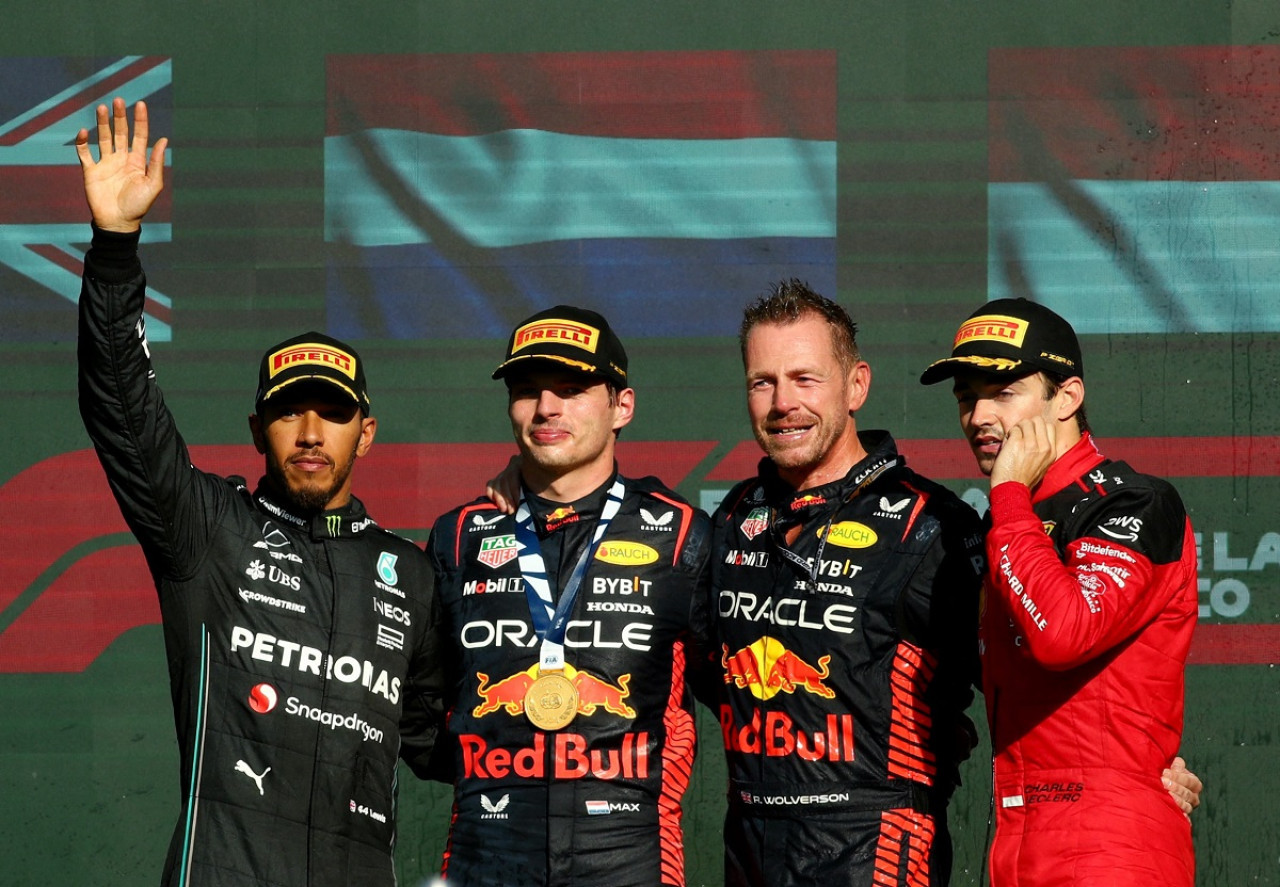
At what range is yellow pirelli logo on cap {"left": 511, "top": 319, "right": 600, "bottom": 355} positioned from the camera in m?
3.29

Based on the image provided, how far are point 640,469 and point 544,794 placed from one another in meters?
1.83

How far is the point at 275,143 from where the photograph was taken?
15.7 ft

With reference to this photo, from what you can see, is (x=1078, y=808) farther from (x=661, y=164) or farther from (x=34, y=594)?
(x=34, y=594)

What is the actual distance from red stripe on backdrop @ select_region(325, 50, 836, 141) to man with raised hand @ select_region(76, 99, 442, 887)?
165 centimetres

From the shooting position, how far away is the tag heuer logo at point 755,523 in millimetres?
3215

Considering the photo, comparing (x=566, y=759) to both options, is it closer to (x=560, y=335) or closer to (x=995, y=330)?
(x=560, y=335)

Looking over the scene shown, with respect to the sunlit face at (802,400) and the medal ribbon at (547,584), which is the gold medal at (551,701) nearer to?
the medal ribbon at (547,584)

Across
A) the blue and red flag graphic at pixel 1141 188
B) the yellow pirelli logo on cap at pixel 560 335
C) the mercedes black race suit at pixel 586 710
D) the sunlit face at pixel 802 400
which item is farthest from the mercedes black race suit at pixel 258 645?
the blue and red flag graphic at pixel 1141 188

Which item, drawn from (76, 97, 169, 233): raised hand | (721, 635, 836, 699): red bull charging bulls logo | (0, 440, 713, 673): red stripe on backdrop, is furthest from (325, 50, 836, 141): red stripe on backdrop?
(721, 635, 836, 699): red bull charging bulls logo

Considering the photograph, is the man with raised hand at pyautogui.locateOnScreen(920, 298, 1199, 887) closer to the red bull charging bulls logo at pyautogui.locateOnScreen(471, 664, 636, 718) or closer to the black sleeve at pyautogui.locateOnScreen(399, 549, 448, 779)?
the red bull charging bulls logo at pyautogui.locateOnScreen(471, 664, 636, 718)

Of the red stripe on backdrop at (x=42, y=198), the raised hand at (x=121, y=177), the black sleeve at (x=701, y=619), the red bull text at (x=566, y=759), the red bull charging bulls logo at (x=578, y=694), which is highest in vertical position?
the red stripe on backdrop at (x=42, y=198)

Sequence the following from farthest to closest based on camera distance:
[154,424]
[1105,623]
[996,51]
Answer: [996,51] → [154,424] → [1105,623]

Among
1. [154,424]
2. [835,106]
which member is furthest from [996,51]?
[154,424]

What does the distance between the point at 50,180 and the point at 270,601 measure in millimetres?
2310
